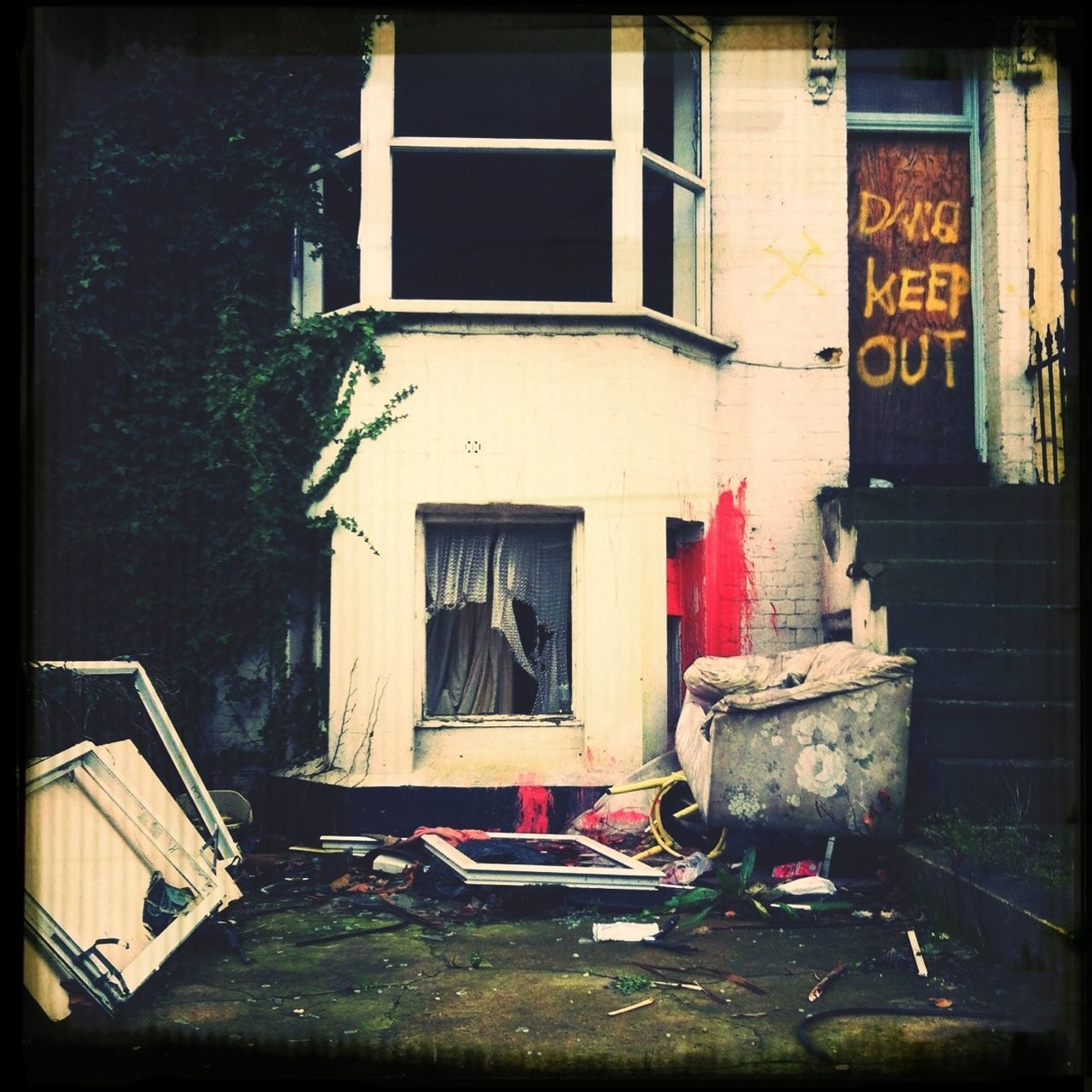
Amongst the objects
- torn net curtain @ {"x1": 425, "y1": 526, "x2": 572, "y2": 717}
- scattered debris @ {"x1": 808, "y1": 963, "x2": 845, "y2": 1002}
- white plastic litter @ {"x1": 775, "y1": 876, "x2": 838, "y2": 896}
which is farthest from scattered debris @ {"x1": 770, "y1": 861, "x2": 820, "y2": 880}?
torn net curtain @ {"x1": 425, "y1": 526, "x2": 572, "y2": 717}

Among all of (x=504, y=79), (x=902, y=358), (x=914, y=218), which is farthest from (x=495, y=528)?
(x=914, y=218)

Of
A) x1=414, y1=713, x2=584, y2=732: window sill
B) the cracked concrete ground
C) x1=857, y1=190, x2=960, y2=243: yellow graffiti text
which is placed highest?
x1=857, y1=190, x2=960, y2=243: yellow graffiti text

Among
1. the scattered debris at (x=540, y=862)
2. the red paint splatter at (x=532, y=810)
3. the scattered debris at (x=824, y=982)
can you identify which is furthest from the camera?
the red paint splatter at (x=532, y=810)

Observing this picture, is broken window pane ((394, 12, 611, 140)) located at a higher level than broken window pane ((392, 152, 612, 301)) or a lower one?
higher

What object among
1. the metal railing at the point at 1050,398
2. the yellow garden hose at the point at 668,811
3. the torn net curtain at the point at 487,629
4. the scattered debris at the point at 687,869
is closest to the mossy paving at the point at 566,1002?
the scattered debris at the point at 687,869

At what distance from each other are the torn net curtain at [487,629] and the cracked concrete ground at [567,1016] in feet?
6.65

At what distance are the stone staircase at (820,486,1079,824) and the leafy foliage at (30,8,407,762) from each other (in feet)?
10.3

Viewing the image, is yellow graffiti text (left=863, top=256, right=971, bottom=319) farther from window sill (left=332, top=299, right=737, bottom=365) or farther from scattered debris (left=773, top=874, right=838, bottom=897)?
scattered debris (left=773, top=874, right=838, bottom=897)

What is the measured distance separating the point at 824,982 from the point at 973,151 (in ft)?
20.5

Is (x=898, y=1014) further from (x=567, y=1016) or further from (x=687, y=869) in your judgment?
(x=687, y=869)

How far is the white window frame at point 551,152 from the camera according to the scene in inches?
266

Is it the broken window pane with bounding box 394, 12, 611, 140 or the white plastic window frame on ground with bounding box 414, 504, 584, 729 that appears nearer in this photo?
the broken window pane with bounding box 394, 12, 611, 140

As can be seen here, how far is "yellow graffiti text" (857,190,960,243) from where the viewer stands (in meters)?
8.01

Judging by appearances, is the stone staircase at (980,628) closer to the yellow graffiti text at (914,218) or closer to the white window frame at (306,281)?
the yellow graffiti text at (914,218)
